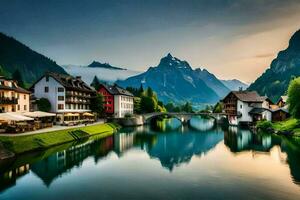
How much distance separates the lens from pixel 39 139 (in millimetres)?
58438

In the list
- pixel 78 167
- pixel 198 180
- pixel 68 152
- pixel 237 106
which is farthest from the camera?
pixel 237 106

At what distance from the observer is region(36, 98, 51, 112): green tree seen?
91.8 meters

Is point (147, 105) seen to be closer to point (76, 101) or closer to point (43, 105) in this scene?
point (76, 101)

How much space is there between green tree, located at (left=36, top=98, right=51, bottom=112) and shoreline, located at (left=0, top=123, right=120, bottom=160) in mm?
16189

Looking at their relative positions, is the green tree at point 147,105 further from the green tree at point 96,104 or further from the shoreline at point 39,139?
the shoreline at point 39,139

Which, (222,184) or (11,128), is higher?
(11,128)

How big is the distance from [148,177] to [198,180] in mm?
6737

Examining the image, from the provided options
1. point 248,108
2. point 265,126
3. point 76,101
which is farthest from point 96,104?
point 265,126

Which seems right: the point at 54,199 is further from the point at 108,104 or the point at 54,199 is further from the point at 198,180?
the point at 108,104

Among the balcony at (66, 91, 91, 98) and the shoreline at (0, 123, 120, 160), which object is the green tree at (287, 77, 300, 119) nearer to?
the shoreline at (0, 123, 120, 160)

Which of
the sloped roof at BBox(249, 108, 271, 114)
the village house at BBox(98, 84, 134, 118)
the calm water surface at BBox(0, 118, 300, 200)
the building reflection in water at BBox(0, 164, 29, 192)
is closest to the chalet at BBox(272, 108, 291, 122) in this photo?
the sloped roof at BBox(249, 108, 271, 114)

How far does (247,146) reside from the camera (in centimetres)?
6975

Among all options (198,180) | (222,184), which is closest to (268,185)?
(222,184)

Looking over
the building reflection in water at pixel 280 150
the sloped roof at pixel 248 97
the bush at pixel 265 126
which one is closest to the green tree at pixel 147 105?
the sloped roof at pixel 248 97
